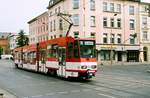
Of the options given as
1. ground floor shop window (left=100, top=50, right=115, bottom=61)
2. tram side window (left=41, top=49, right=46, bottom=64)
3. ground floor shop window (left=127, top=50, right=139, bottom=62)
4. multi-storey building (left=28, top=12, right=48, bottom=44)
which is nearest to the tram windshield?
tram side window (left=41, top=49, right=46, bottom=64)

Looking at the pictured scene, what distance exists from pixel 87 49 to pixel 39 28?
71316 millimetres

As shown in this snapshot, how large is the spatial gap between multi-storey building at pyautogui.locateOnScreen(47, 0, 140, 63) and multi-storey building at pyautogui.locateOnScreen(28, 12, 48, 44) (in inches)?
397

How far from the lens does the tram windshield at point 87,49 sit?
2333cm

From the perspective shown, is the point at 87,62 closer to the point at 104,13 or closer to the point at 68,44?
the point at 68,44

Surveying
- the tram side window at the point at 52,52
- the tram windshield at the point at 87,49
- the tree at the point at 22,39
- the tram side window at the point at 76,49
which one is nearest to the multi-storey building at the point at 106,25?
the tram side window at the point at 52,52

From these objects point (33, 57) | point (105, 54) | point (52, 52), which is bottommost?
point (33, 57)

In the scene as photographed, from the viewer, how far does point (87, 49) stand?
2361 cm

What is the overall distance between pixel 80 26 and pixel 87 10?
3796mm

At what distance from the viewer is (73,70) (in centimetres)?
2334

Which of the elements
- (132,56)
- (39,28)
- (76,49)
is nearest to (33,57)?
(76,49)

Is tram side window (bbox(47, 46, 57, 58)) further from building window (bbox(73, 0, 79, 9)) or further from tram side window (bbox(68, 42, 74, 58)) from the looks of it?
building window (bbox(73, 0, 79, 9))

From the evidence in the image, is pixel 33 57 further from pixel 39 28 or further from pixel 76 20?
pixel 39 28

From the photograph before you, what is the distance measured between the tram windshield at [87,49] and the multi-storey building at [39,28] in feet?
203

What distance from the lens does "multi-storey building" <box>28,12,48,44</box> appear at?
86.4 meters
